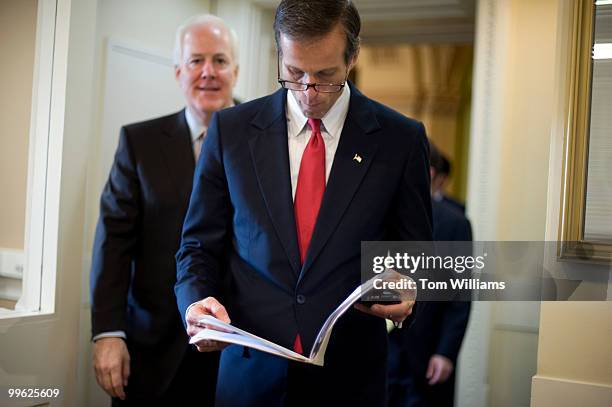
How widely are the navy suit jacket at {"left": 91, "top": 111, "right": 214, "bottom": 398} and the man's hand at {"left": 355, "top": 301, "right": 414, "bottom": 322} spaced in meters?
0.85

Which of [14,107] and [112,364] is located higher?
[14,107]

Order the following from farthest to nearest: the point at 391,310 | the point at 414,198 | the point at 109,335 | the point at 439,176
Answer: the point at 439,176 → the point at 109,335 → the point at 414,198 → the point at 391,310

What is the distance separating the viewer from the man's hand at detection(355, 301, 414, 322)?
147 centimetres

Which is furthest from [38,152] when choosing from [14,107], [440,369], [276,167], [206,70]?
[440,369]

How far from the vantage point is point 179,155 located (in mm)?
2234

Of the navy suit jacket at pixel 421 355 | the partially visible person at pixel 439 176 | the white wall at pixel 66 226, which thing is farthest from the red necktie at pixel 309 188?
the partially visible person at pixel 439 176

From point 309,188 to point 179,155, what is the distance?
74 centimetres

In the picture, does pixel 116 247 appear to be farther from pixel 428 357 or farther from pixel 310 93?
pixel 428 357

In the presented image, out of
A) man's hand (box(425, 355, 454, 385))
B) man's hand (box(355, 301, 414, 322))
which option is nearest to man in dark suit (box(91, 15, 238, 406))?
man's hand (box(355, 301, 414, 322))

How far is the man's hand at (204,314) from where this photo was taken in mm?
1446

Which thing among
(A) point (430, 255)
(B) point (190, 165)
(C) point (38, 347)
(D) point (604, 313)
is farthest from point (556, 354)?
(C) point (38, 347)

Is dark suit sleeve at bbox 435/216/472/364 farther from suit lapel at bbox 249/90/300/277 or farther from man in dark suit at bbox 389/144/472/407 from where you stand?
suit lapel at bbox 249/90/300/277

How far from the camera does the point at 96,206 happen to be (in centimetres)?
264

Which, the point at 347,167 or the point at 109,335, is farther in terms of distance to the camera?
the point at 109,335
